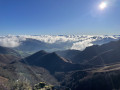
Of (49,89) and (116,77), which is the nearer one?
(116,77)

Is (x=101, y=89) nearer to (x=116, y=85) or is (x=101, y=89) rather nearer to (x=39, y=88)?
(x=116, y=85)

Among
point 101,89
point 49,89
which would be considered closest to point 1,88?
point 49,89

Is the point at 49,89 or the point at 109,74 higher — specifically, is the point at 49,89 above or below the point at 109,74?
below

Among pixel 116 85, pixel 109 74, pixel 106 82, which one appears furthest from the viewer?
pixel 109 74

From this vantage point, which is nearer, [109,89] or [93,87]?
[109,89]

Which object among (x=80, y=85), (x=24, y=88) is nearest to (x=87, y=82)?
(x=80, y=85)

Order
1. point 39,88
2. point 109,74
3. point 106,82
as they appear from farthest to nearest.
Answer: point 39,88
point 109,74
point 106,82

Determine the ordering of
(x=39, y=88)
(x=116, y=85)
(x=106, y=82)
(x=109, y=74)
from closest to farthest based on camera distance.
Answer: (x=116, y=85)
(x=106, y=82)
(x=109, y=74)
(x=39, y=88)

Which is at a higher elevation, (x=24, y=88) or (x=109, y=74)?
(x=109, y=74)

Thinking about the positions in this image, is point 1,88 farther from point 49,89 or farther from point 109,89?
point 109,89
